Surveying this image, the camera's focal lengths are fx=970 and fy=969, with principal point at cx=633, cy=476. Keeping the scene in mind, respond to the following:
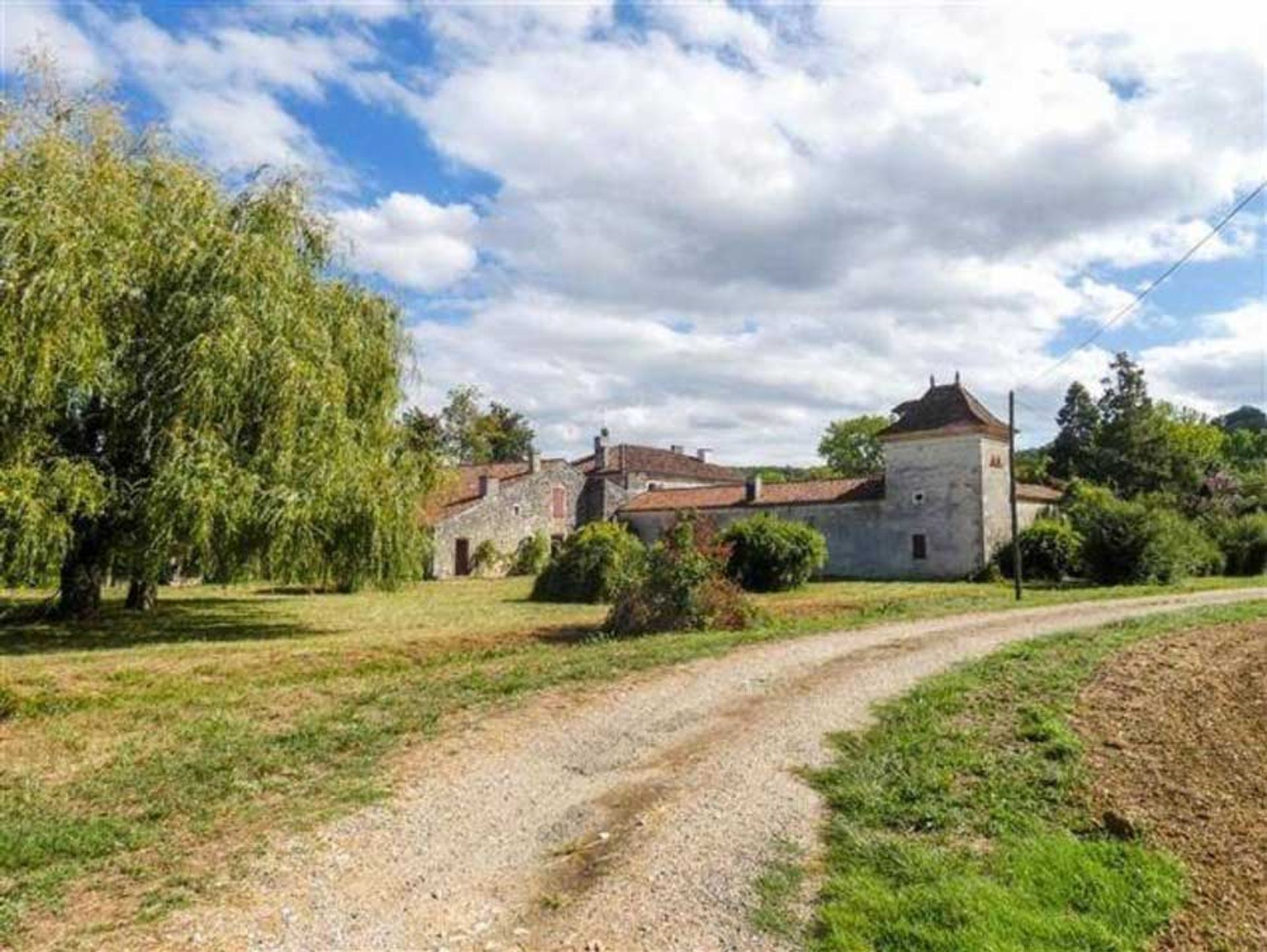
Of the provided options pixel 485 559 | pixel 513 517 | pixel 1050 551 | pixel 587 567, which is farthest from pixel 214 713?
pixel 513 517

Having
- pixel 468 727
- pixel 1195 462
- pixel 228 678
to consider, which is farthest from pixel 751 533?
pixel 1195 462

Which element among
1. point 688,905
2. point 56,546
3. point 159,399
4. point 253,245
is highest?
point 253,245

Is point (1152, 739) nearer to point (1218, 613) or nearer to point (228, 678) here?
point (228, 678)

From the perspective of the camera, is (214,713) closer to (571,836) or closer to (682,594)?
(571,836)

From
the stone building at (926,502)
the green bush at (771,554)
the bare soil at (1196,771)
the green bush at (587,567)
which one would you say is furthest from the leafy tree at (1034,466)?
the bare soil at (1196,771)

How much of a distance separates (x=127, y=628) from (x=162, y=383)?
5119mm

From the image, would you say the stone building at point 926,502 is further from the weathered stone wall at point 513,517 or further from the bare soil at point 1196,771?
the bare soil at point 1196,771

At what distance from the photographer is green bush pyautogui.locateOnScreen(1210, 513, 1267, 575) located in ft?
106

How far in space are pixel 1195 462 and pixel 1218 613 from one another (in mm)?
38383

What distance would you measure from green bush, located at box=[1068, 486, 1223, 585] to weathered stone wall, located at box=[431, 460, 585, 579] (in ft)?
71.9

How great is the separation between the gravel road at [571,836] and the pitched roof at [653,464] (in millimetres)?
39783

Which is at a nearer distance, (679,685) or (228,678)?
(679,685)

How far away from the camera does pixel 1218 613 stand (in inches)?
672

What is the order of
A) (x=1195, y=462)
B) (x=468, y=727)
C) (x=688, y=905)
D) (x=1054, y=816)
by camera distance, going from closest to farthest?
(x=688, y=905) < (x=1054, y=816) < (x=468, y=727) < (x=1195, y=462)
